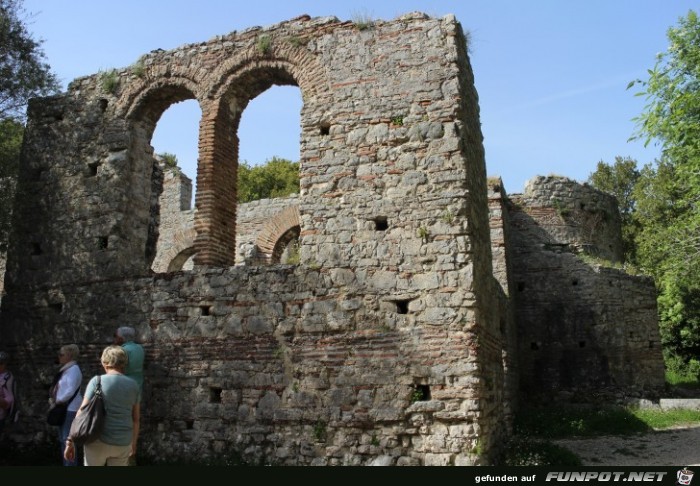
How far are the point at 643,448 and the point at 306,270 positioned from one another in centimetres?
584

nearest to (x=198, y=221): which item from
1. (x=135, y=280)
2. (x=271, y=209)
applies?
(x=135, y=280)

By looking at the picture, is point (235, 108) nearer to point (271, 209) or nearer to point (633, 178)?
point (271, 209)

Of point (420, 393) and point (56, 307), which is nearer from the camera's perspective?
point (420, 393)

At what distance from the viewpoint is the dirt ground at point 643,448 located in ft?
26.6

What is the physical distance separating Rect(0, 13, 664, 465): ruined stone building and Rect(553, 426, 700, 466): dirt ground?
156cm

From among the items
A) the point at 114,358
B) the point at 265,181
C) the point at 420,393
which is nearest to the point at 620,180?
the point at 265,181

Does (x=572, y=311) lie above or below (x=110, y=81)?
below

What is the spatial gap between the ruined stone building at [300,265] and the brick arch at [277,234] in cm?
622

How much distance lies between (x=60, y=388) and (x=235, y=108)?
5.15 metres

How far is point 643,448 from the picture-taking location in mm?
9086

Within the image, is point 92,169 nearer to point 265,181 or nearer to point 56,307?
point 56,307

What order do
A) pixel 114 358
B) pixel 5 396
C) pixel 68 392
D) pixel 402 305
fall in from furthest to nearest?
pixel 402 305
pixel 5 396
pixel 68 392
pixel 114 358

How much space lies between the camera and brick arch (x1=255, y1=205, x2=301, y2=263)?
17109 millimetres

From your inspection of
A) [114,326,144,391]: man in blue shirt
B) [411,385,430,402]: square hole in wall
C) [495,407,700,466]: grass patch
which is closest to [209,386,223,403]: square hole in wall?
[114,326,144,391]: man in blue shirt
